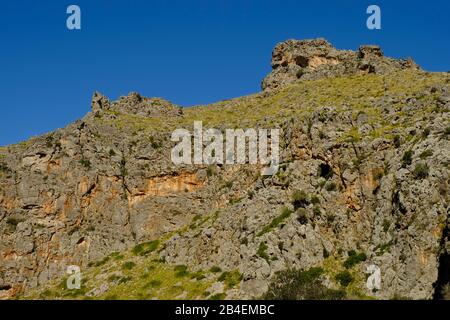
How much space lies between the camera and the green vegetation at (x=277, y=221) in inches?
2293

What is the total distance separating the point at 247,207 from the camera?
62.5 meters

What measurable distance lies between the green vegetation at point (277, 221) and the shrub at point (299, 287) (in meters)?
5.54

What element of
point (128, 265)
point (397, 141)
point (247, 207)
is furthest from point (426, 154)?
point (128, 265)

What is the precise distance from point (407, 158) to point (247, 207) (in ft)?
56.9

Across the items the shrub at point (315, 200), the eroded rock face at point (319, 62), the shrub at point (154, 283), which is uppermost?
the eroded rock face at point (319, 62)

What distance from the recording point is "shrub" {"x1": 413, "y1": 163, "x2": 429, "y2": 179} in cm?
5378

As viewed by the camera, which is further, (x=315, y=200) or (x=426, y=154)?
(x=315, y=200)

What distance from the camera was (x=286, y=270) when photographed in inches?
2128

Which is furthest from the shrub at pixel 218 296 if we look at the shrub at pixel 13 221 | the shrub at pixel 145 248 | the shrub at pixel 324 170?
the shrub at pixel 13 221

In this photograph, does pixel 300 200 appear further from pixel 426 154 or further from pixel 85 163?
pixel 85 163

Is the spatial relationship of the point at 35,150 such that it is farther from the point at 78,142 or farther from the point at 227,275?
the point at 227,275

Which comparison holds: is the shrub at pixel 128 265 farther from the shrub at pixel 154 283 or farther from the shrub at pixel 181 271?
the shrub at pixel 181 271

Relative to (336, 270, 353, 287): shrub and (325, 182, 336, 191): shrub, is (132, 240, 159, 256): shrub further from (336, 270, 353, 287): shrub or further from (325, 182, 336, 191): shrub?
(336, 270, 353, 287): shrub

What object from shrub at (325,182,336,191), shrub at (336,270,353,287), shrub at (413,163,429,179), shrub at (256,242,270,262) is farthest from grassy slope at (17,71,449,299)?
shrub at (413,163,429,179)
